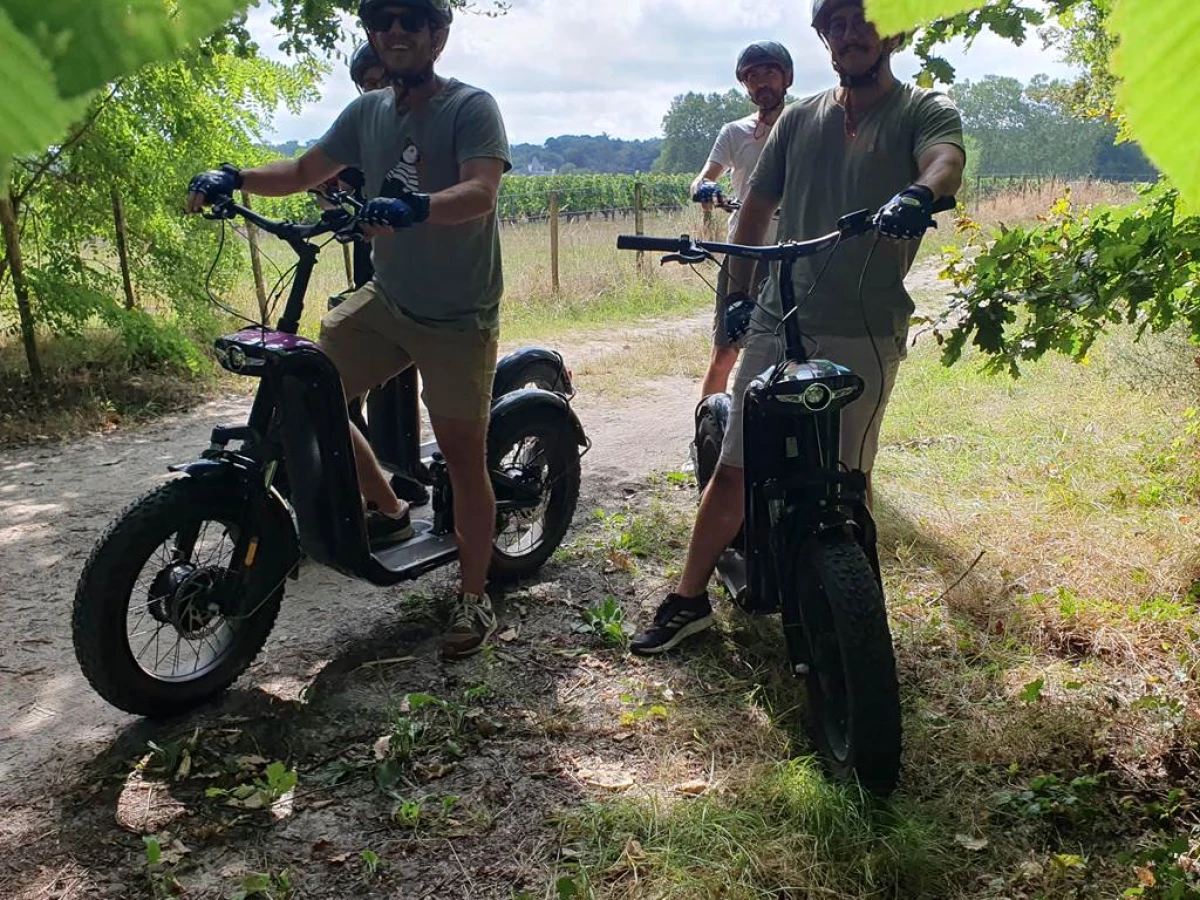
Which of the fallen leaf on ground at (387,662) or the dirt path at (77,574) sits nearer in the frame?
the dirt path at (77,574)

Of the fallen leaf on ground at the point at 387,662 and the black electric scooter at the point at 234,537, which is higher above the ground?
the black electric scooter at the point at 234,537

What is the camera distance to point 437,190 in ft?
9.36

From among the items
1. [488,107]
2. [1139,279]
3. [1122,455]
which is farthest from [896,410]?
[488,107]

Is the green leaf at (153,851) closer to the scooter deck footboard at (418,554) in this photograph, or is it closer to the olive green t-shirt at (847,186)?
the scooter deck footboard at (418,554)

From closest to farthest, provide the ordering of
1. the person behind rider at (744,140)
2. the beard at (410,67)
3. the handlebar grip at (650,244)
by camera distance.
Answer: the handlebar grip at (650,244), the beard at (410,67), the person behind rider at (744,140)

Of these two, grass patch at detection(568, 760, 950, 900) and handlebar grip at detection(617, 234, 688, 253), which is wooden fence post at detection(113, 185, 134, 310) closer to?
handlebar grip at detection(617, 234, 688, 253)

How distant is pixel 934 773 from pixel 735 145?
10.1ft

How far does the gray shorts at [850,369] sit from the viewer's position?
2791 millimetres

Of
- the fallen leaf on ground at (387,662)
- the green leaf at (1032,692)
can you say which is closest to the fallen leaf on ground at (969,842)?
the green leaf at (1032,692)

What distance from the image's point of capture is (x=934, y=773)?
8.21 ft

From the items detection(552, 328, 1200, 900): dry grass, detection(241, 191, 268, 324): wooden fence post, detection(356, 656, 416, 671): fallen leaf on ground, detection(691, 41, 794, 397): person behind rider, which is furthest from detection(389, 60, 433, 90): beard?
detection(241, 191, 268, 324): wooden fence post

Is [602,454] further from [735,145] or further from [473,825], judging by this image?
[473,825]

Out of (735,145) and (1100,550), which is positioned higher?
(735,145)

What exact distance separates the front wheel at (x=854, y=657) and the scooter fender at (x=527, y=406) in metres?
1.35
